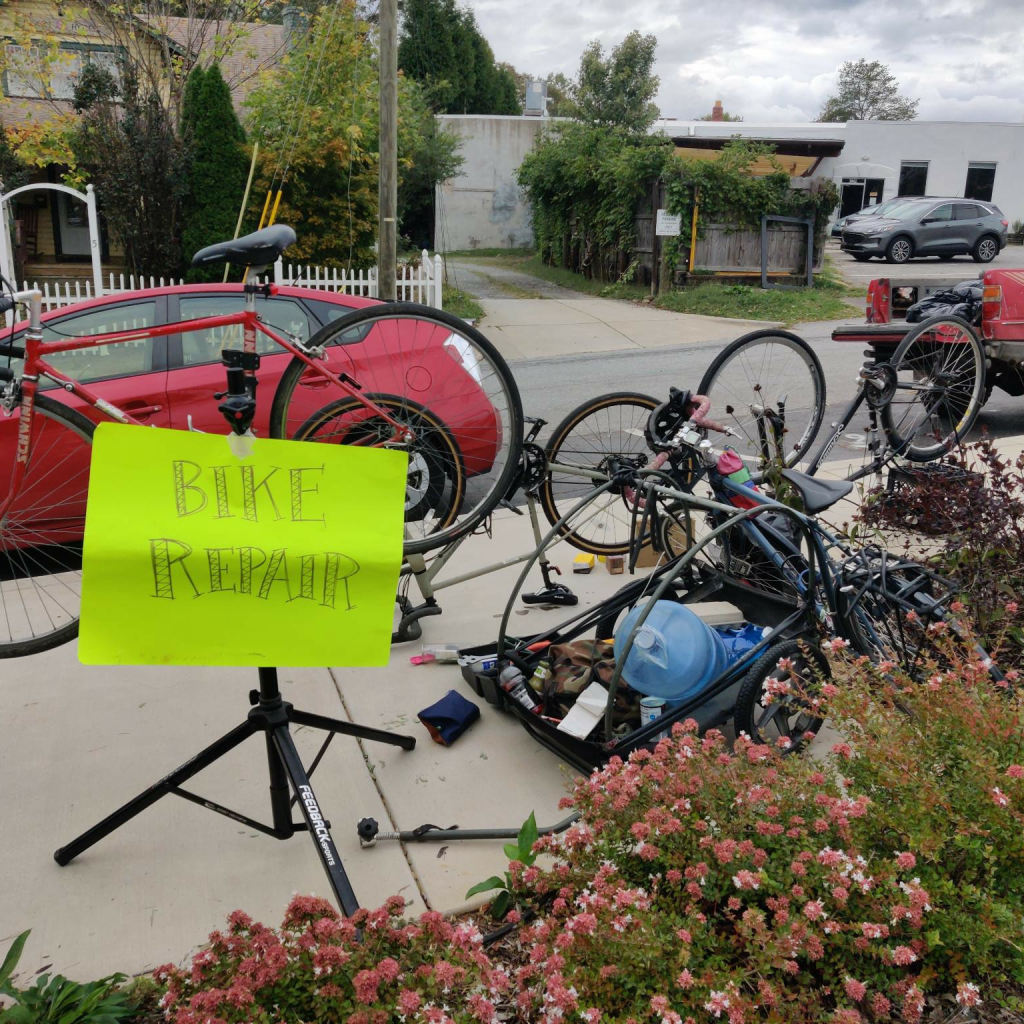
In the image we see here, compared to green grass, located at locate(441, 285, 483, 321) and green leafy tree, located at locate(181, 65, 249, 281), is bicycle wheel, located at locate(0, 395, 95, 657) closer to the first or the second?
green leafy tree, located at locate(181, 65, 249, 281)

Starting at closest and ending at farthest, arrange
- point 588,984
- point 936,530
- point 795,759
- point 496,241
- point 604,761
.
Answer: point 588,984
point 795,759
point 604,761
point 936,530
point 496,241

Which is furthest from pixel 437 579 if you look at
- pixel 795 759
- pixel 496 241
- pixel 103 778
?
pixel 496 241

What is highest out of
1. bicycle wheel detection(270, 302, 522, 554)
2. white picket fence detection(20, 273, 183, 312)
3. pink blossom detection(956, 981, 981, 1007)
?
bicycle wheel detection(270, 302, 522, 554)

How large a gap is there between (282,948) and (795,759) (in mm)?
1251

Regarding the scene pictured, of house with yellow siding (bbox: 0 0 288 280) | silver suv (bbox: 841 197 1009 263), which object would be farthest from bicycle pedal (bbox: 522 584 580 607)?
silver suv (bbox: 841 197 1009 263)

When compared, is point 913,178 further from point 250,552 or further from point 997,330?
point 250,552

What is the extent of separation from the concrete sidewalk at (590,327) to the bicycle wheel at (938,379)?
7.05m

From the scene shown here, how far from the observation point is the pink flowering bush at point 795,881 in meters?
1.77

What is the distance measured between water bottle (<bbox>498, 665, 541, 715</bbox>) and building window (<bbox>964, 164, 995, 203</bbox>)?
120 ft

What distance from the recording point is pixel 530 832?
252 centimetres

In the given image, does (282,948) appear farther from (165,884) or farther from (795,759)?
(795,759)

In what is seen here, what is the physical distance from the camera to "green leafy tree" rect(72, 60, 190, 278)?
14680mm

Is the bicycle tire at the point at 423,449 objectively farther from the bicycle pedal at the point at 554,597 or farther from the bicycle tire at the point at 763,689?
the bicycle tire at the point at 763,689

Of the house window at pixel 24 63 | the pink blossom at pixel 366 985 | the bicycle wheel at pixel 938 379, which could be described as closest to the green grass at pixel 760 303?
the bicycle wheel at pixel 938 379
